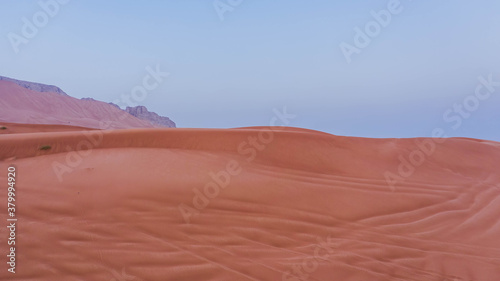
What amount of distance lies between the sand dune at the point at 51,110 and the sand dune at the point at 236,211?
21.7 m

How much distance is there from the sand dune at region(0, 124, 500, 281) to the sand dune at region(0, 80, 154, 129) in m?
21.7

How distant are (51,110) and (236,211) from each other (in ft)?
109

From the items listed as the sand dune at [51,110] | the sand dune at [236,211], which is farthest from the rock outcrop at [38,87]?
the sand dune at [236,211]

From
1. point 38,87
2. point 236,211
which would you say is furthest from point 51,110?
point 236,211

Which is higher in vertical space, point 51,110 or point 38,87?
point 38,87

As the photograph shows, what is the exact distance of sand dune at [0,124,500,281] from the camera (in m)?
2.99

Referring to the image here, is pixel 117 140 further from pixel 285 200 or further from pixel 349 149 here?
pixel 349 149

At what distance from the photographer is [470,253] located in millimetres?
3719

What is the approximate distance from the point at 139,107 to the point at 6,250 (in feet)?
162

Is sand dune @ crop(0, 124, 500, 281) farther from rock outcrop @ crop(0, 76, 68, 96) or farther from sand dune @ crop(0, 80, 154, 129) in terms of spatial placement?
rock outcrop @ crop(0, 76, 68, 96)

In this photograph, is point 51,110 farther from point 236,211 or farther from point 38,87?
point 236,211

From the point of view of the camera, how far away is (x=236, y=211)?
4355 mm

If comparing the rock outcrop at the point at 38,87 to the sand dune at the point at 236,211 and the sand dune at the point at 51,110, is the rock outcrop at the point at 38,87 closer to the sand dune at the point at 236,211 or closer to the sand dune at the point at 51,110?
the sand dune at the point at 51,110

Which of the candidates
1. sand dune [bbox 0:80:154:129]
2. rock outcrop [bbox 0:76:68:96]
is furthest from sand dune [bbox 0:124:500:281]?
rock outcrop [bbox 0:76:68:96]
